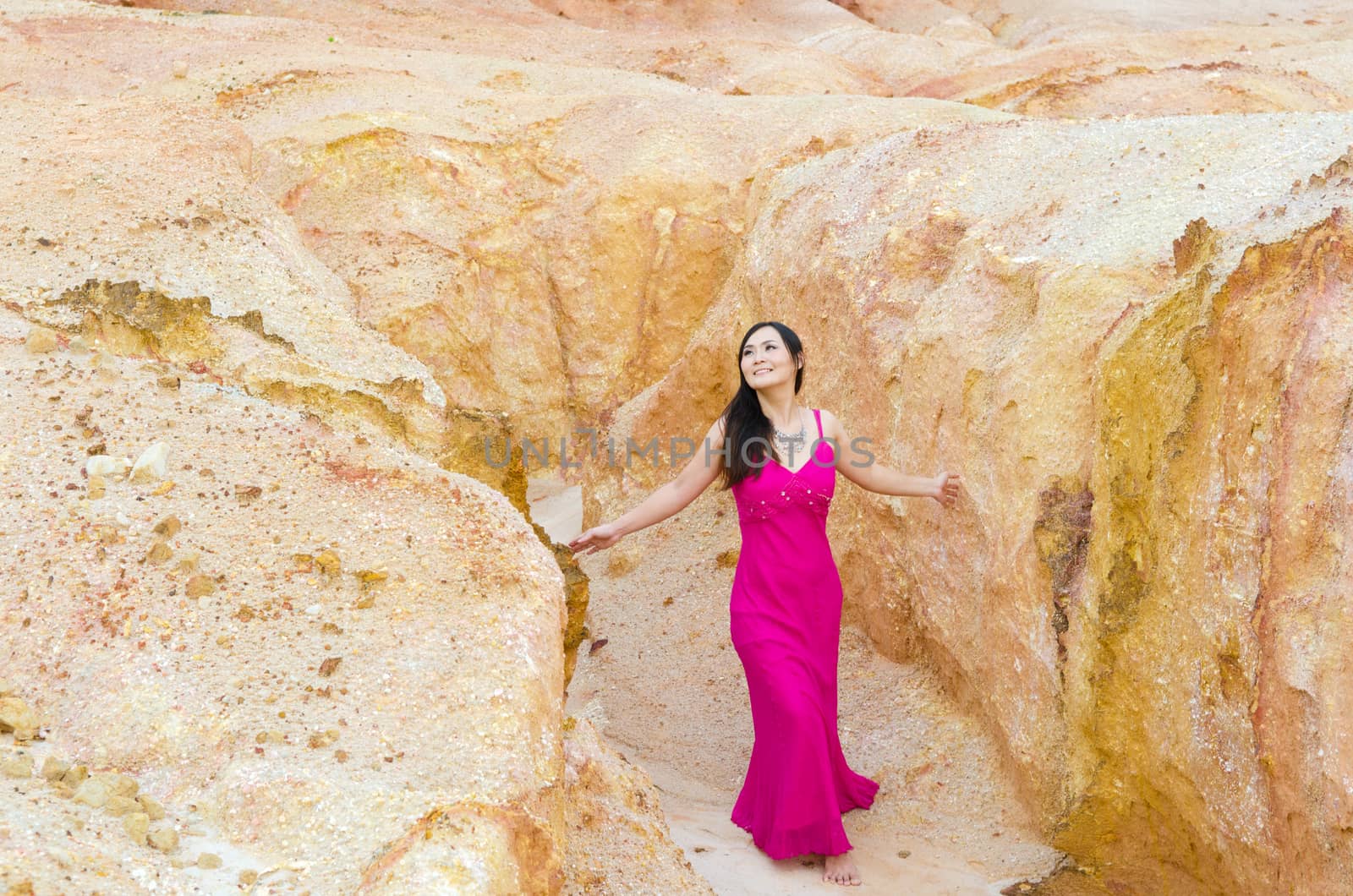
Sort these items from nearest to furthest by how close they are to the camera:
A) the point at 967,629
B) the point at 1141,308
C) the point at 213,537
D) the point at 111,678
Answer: the point at 111,678
the point at 213,537
the point at 1141,308
the point at 967,629

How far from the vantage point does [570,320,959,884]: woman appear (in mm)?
Answer: 4246

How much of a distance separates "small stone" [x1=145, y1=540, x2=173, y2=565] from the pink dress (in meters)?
1.88

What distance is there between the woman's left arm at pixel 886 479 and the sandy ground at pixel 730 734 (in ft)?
3.13

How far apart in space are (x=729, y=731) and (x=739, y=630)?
119 centimetres

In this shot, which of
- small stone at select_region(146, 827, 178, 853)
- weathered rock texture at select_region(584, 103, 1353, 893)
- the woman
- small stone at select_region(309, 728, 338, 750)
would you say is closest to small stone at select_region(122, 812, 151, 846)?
small stone at select_region(146, 827, 178, 853)

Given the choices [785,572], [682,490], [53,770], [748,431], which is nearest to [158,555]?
[53,770]

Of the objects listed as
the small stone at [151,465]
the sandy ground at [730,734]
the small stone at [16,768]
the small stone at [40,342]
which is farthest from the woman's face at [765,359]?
the small stone at [16,768]

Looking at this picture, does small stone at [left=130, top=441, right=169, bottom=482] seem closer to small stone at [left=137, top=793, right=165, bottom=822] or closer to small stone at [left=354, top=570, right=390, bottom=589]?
small stone at [left=354, top=570, right=390, bottom=589]

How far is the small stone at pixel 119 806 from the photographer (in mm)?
2426

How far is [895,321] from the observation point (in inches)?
207

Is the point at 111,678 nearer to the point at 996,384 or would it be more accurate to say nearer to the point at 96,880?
the point at 96,880

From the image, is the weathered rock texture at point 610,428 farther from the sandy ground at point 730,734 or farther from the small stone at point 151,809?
the sandy ground at point 730,734

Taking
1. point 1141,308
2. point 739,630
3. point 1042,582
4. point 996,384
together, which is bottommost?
point 739,630

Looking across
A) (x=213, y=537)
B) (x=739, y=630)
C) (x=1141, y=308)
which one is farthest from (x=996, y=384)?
(x=213, y=537)
